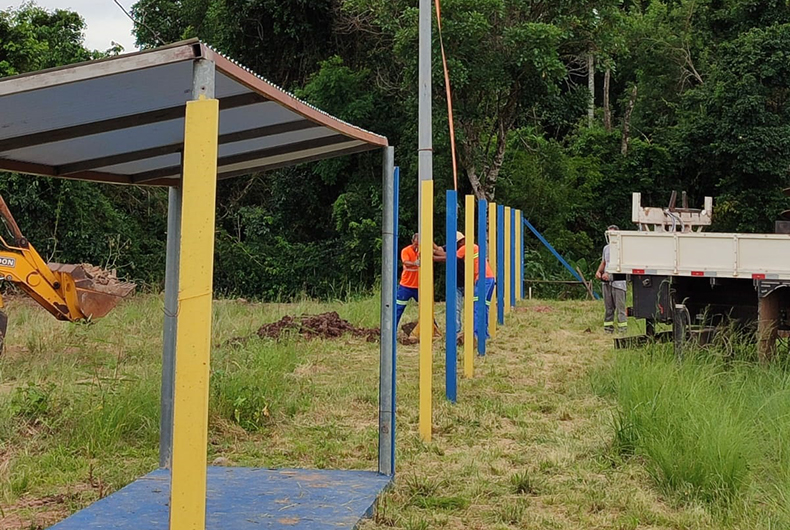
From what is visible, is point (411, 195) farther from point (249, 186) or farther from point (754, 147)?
point (754, 147)

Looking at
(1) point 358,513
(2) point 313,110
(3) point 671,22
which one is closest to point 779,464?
(1) point 358,513

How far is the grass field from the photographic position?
5.16m

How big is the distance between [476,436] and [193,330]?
423 centimetres

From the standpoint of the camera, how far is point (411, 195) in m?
23.6

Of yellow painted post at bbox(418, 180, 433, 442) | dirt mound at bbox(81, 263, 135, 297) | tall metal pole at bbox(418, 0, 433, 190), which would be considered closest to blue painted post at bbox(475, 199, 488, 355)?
tall metal pole at bbox(418, 0, 433, 190)

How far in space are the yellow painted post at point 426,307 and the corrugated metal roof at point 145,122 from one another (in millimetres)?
1154

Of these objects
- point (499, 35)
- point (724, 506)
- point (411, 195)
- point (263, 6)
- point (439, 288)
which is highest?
point (263, 6)

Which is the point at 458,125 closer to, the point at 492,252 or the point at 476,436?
the point at 492,252

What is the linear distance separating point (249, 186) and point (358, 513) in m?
23.9

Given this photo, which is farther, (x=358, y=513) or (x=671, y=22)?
(x=671, y=22)

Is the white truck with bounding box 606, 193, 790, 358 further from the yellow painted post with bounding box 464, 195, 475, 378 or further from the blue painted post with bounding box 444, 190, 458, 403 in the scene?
the blue painted post with bounding box 444, 190, 458, 403

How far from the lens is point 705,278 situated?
10.4 meters

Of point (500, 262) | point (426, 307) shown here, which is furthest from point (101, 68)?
point (500, 262)

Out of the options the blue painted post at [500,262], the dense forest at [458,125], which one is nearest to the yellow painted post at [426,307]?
the blue painted post at [500,262]
